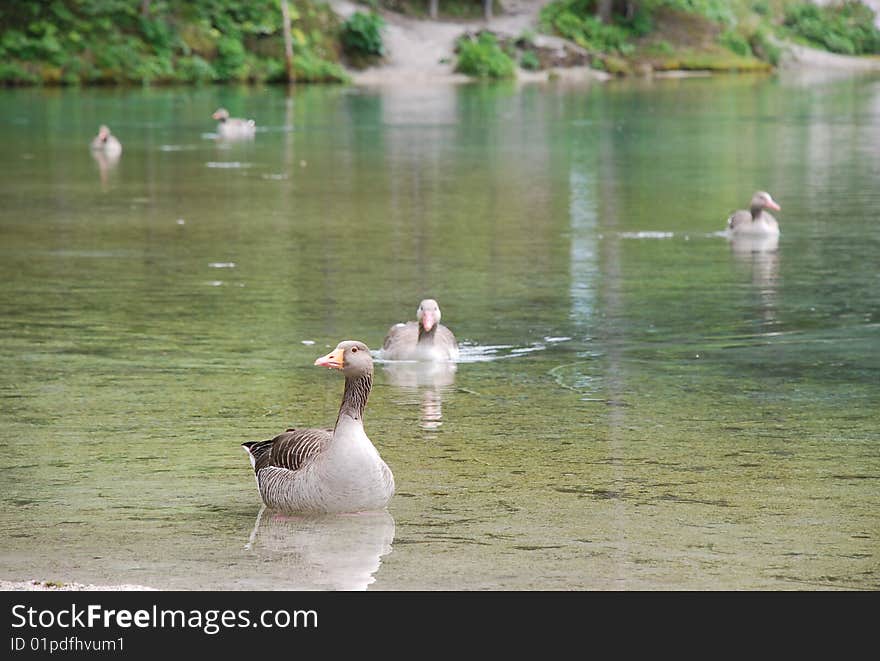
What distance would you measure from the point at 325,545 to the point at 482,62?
2730 inches

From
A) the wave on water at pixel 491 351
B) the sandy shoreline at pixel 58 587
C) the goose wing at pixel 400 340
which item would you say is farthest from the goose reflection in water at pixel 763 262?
the sandy shoreline at pixel 58 587

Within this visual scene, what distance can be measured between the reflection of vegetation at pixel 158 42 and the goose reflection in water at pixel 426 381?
171ft

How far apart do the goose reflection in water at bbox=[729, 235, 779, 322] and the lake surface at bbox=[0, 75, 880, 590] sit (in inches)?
2.7

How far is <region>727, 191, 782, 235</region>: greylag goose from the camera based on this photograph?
21578 millimetres

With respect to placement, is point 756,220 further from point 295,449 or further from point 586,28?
point 586,28

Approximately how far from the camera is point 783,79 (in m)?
77.4

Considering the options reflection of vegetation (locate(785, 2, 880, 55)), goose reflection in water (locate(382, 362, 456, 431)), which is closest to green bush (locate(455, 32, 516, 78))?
reflection of vegetation (locate(785, 2, 880, 55))

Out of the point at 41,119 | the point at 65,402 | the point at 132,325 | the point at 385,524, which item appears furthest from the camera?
the point at 41,119

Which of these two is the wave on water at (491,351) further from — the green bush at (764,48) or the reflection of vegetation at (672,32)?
the green bush at (764,48)

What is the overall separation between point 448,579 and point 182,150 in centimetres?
2922

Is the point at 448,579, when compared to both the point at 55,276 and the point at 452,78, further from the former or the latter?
the point at 452,78

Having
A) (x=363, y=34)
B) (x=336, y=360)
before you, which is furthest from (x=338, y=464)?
(x=363, y=34)

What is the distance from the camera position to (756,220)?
21.7 meters

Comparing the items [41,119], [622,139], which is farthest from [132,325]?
[41,119]
